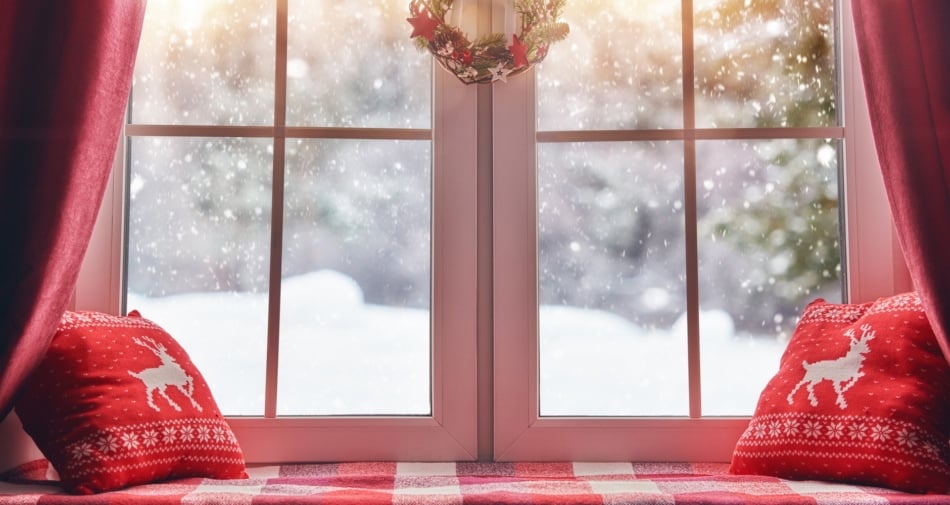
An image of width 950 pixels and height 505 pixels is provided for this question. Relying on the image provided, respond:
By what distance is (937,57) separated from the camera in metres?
1.33

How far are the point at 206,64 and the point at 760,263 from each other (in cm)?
125

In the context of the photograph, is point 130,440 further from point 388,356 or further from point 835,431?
point 835,431

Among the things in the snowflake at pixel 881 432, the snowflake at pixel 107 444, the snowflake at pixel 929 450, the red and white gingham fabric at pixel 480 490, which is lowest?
the red and white gingham fabric at pixel 480 490

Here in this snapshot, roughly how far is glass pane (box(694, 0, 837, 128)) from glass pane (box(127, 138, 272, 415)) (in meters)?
0.95

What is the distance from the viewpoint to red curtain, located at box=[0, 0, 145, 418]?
1.29 m

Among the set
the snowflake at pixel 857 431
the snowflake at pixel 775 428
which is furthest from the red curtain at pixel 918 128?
the snowflake at pixel 775 428

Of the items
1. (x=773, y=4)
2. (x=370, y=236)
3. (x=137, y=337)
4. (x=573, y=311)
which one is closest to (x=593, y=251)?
(x=573, y=311)

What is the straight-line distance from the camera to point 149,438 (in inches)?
51.6

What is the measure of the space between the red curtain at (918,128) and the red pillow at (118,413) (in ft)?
4.06

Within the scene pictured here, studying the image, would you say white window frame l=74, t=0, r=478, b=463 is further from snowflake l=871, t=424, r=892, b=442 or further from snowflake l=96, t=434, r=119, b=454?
snowflake l=871, t=424, r=892, b=442

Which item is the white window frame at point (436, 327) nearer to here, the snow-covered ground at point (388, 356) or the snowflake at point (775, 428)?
the snow-covered ground at point (388, 356)

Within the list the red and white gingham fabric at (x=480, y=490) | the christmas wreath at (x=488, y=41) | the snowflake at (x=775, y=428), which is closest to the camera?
the red and white gingham fabric at (x=480, y=490)

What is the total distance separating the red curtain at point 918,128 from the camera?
1.31m

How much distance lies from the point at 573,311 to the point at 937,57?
2.63 feet
